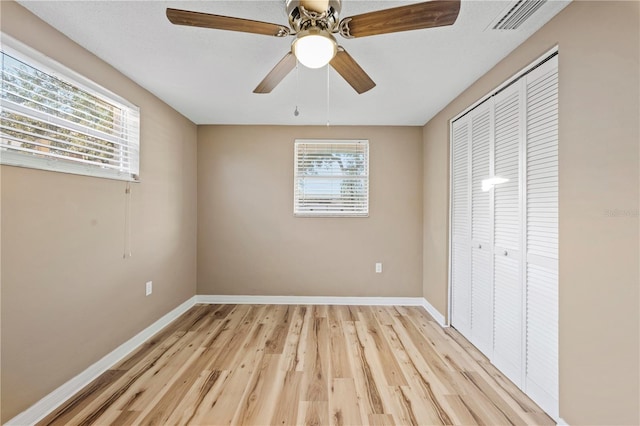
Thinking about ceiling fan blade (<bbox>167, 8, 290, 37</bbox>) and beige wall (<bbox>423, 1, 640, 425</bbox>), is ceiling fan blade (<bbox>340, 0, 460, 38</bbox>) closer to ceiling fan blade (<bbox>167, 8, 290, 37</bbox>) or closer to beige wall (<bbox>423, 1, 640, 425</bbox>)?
ceiling fan blade (<bbox>167, 8, 290, 37</bbox>)

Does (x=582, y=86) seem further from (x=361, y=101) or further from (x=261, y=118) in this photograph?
(x=261, y=118)

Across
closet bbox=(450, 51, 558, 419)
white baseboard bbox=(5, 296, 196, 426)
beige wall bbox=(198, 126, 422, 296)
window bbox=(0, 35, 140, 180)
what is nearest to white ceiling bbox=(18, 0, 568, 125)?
window bbox=(0, 35, 140, 180)

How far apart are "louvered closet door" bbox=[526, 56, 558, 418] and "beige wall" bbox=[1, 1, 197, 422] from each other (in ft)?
10.2

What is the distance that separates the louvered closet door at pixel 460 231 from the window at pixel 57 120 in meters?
3.15

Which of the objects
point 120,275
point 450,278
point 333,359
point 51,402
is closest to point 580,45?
point 450,278

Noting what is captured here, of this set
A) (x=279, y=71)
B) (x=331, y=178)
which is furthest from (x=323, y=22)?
(x=331, y=178)

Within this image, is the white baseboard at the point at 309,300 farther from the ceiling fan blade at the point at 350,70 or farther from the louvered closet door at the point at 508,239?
the ceiling fan blade at the point at 350,70

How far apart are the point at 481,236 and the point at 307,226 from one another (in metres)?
2.04

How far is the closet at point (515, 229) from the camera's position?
1.72 m

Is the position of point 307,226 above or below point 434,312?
above

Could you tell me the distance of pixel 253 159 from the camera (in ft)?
12.2

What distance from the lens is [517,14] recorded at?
1603mm

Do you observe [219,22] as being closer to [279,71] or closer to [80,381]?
[279,71]

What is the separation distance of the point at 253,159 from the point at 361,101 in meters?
1.62
